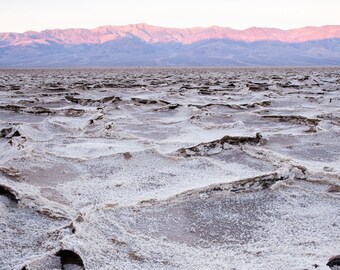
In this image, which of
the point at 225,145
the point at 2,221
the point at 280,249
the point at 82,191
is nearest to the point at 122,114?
the point at 225,145

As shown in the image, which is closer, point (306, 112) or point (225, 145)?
point (225, 145)

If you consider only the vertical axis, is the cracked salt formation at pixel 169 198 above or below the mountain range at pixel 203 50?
below

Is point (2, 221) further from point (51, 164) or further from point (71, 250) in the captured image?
point (51, 164)

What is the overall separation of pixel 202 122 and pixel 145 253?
2.48m

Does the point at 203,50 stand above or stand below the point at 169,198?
above

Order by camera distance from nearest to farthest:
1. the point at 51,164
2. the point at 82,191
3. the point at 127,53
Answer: the point at 82,191 < the point at 51,164 < the point at 127,53

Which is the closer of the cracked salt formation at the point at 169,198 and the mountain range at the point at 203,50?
the cracked salt formation at the point at 169,198

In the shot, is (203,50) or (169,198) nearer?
(169,198)

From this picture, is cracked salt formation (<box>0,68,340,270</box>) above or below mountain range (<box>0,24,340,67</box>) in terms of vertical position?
below

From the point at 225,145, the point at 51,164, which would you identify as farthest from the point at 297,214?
the point at 51,164

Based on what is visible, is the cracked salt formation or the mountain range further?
the mountain range

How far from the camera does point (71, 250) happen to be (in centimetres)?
117

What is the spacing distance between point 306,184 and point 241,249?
27.5 inches

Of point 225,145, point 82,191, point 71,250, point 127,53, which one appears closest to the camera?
point 71,250
